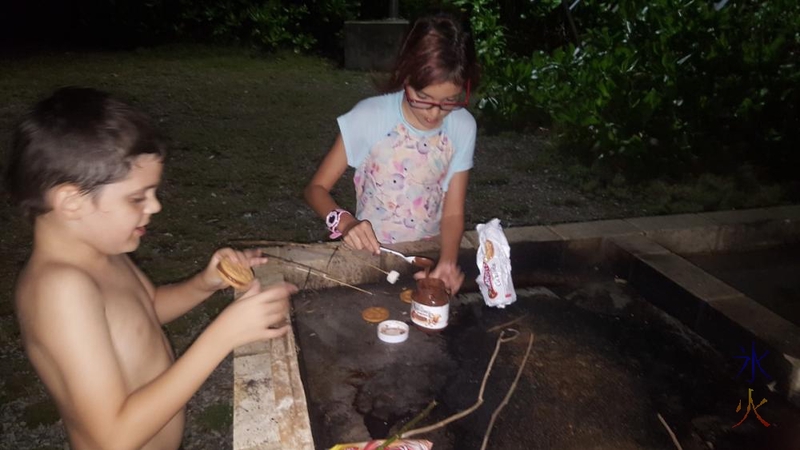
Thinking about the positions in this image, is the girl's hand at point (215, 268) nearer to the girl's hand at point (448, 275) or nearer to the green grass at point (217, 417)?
the girl's hand at point (448, 275)

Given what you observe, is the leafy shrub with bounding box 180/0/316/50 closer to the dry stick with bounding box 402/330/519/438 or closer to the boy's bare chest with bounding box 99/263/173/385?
the dry stick with bounding box 402/330/519/438

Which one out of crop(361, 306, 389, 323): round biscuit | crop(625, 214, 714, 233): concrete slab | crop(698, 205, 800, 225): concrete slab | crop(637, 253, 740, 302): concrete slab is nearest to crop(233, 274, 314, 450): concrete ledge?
crop(361, 306, 389, 323): round biscuit

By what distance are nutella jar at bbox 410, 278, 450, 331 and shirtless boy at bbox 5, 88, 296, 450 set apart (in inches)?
41.4

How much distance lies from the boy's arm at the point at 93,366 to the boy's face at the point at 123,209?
13 cm

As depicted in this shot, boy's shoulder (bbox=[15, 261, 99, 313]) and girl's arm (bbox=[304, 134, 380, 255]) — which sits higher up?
boy's shoulder (bbox=[15, 261, 99, 313])

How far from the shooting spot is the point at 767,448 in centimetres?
226

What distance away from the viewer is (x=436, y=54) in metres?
2.62

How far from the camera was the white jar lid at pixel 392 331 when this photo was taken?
2.62 meters

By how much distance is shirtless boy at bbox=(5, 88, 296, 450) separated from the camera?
1447mm

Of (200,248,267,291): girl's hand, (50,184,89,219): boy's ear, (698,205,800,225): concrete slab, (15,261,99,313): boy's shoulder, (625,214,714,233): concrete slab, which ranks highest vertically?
(50,184,89,219): boy's ear

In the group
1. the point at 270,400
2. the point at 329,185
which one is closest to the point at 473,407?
the point at 270,400

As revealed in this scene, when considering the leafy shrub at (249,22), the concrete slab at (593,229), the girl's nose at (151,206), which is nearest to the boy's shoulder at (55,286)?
the girl's nose at (151,206)

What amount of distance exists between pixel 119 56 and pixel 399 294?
11.2 m

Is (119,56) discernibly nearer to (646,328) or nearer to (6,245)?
(6,245)
